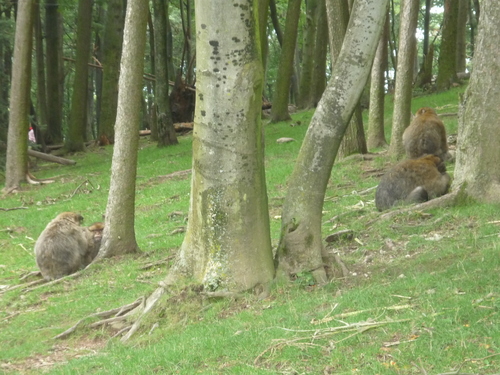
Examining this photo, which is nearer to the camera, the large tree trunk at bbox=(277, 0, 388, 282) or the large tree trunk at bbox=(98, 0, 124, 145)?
the large tree trunk at bbox=(277, 0, 388, 282)

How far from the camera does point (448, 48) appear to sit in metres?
24.4

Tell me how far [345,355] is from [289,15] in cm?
2014

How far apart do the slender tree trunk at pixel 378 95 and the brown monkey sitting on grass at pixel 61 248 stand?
858 centimetres

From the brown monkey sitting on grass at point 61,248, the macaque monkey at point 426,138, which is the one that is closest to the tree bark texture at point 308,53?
the macaque monkey at point 426,138

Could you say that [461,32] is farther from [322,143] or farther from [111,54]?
[322,143]

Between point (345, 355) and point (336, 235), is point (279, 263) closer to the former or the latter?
point (336, 235)

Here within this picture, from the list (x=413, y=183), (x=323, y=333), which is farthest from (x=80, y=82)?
(x=323, y=333)

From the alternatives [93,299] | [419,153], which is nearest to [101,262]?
[93,299]

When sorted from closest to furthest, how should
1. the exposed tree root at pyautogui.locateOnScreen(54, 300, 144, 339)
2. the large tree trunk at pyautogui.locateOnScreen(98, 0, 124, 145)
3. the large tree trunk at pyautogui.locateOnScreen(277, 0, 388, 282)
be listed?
the large tree trunk at pyautogui.locateOnScreen(277, 0, 388, 282)
the exposed tree root at pyautogui.locateOnScreen(54, 300, 144, 339)
the large tree trunk at pyautogui.locateOnScreen(98, 0, 124, 145)

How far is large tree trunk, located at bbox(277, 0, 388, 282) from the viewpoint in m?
8.09

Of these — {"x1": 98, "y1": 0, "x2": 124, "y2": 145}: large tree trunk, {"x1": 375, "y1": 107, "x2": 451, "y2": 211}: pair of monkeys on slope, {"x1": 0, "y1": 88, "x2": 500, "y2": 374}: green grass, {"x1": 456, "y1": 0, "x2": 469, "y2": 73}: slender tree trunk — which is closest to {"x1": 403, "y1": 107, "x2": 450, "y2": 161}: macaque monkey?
{"x1": 0, "y1": 88, "x2": 500, "y2": 374}: green grass

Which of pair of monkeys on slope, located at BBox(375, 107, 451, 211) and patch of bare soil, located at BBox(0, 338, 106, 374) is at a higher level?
pair of monkeys on slope, located at BBox(375, 107, 451, 211)

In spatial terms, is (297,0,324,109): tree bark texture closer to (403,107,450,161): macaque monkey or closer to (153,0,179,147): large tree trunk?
(153,0,179,147): large tree trunk

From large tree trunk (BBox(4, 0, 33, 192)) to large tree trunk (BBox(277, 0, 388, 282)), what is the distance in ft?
46.1
